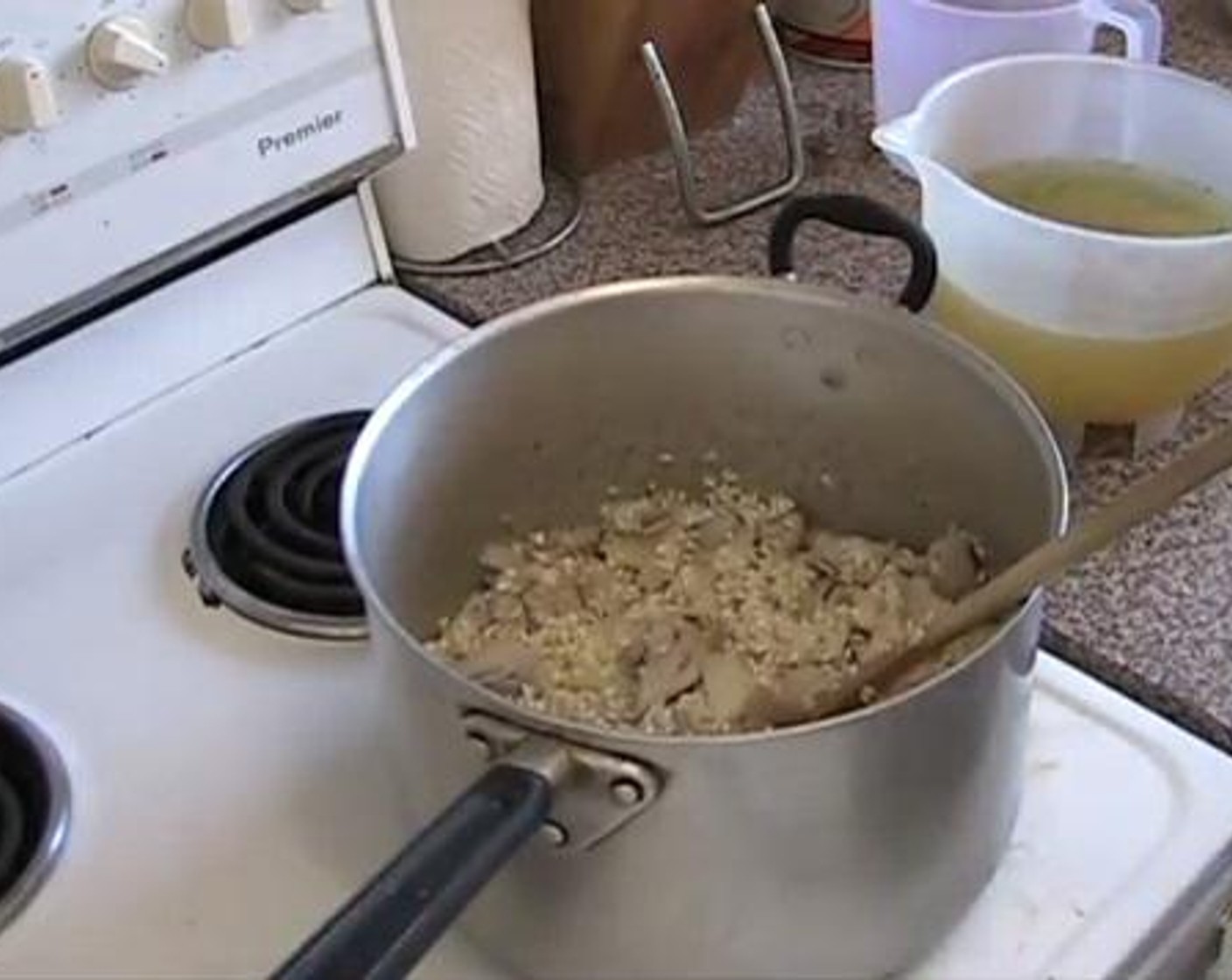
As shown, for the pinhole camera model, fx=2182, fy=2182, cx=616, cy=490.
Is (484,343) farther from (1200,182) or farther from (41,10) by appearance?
(1200,182)

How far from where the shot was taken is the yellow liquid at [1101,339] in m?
0.86

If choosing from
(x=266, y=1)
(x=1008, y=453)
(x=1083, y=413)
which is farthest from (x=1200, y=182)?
(x=266, y=1)

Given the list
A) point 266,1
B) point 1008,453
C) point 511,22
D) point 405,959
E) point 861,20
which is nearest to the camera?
point 405,959

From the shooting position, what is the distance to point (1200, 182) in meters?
0.94

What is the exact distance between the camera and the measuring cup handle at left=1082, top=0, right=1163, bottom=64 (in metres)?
1.00

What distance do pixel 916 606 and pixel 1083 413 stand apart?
6.4 inches

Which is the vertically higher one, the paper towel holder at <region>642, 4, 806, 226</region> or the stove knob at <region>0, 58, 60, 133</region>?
the stove knob at <region>0, 58, 60, 133</region>

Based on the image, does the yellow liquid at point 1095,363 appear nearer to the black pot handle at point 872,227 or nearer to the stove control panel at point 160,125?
the black pot handle at point 872,227

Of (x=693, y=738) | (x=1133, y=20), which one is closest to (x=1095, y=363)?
(x=1133, y=20)

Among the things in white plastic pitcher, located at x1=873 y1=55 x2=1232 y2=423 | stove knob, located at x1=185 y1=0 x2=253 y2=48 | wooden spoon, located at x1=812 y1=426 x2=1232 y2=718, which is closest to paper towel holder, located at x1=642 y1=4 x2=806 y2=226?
white plastic pitcher, located at x1=873 y1=55 x2=1232 y2=423

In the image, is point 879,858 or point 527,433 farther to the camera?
point 527,433

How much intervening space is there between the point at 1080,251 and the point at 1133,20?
213mm

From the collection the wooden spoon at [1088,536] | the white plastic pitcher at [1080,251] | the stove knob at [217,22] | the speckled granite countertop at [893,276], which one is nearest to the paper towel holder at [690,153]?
the speckled granite countertop at [893,276]

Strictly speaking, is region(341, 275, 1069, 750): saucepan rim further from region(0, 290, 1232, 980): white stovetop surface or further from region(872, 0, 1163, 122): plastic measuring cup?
region(872, 0, 1163, 122): plastic measuring cup
